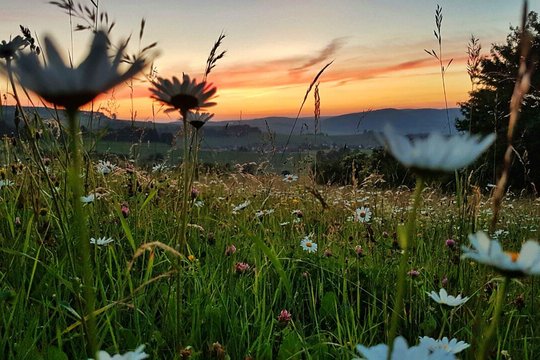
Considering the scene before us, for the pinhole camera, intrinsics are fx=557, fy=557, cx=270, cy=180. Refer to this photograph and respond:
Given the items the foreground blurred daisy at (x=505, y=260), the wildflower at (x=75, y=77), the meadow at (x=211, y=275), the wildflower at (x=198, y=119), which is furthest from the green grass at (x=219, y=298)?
the wildflower at (x=75, y=77)

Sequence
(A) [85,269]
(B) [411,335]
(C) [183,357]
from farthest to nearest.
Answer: (B) [411,335], (C) [183,357], (A) [85,269]

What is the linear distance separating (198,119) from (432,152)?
0.83 meters

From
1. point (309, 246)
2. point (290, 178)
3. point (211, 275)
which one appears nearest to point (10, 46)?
point (211, 275)

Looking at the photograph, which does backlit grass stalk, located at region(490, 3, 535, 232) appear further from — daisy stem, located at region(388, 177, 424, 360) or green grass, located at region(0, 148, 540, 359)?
green grass, located at region(0, 148, 540, 359)

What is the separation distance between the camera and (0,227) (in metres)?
2.25

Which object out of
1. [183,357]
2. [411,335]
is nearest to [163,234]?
[411,335]

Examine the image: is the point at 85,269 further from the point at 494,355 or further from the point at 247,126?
the point at 247,126

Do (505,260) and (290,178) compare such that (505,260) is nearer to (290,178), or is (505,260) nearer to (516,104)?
(516,104)

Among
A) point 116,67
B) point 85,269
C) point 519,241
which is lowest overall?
point 519,241

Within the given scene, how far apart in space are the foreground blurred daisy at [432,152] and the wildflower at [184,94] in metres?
0.47

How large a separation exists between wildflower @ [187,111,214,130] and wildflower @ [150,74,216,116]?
21 centimetres

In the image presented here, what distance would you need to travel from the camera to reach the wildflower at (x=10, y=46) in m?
1.35

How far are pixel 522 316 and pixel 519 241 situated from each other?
190 centimetres

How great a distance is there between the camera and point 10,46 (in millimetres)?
1420
